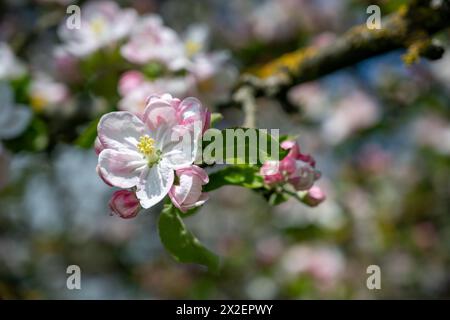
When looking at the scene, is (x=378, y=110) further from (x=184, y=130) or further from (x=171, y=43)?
(x=184, y=130)

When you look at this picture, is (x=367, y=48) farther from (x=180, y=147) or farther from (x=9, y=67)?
(x=9, y=67)

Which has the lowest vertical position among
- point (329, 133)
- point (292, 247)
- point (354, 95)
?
point (292, 247)

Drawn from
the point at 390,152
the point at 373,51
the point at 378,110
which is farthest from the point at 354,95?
the point at 373,51

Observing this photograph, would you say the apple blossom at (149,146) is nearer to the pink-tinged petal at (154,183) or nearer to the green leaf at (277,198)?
the pink-tinged petal at (154,183)

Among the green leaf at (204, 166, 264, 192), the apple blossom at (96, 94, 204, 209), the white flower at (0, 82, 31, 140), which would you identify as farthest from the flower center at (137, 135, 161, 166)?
the white flower at (0, 82, 31, 140)

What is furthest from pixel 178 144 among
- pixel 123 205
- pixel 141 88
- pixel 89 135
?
pixel 141 88

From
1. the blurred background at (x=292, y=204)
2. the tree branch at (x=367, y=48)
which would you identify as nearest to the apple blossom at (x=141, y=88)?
the tree branch at (x=367, y=48)
